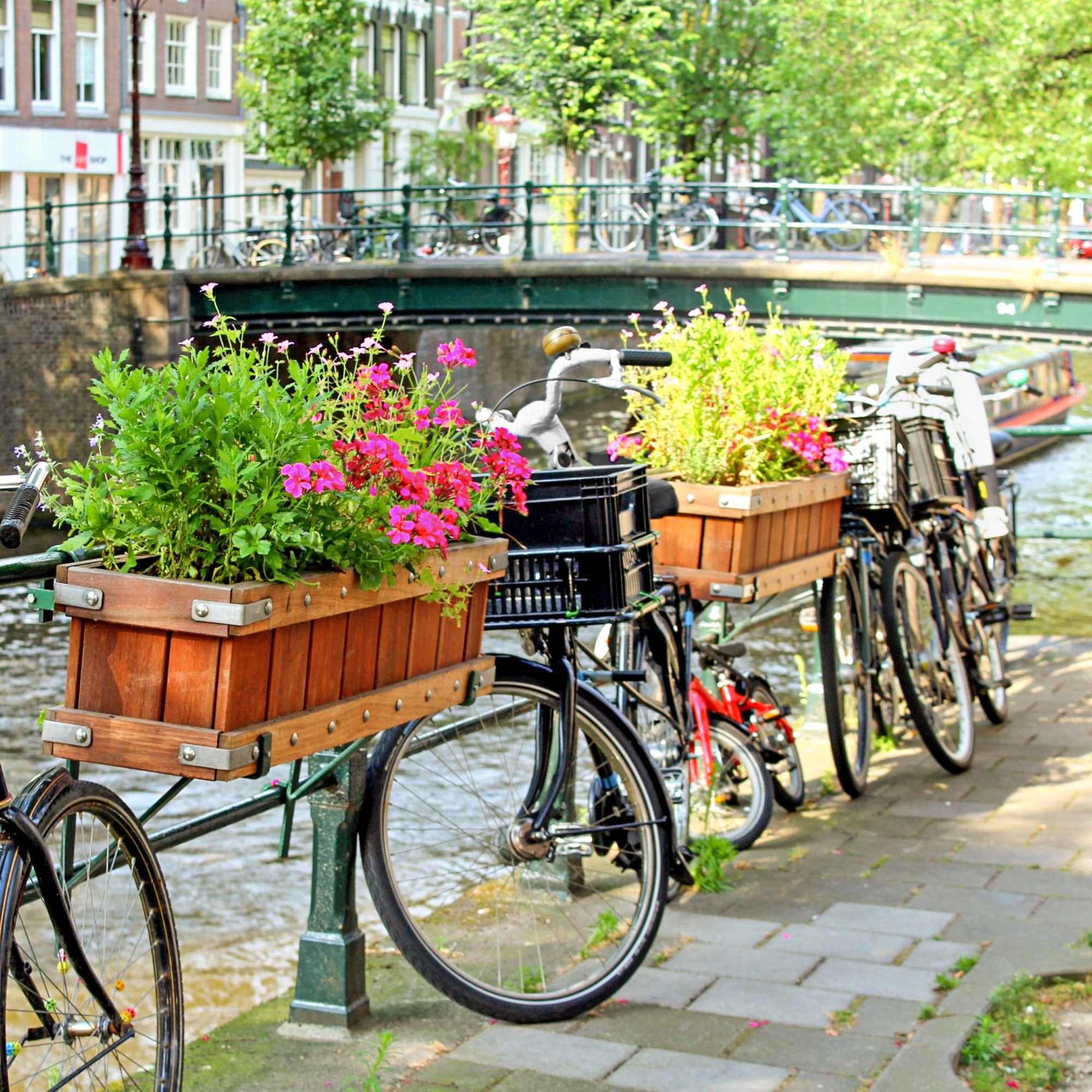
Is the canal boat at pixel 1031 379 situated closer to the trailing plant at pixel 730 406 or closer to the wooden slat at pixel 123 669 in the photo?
the trailing plant at pixel 730 406

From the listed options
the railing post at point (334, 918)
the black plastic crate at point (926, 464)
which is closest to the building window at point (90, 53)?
the black plastic crate at point (926, 464)

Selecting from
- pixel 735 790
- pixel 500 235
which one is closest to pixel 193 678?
pixel 735 790

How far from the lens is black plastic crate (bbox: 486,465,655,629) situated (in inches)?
138

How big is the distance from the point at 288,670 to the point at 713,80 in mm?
32541

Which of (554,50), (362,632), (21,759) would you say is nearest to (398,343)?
(554,50)

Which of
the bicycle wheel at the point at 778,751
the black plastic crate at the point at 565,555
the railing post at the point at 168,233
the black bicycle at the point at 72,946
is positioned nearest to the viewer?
the black bicycle at the point at 72,946

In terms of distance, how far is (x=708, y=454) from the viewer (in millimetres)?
4594

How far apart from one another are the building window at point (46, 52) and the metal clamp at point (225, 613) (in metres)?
29.9

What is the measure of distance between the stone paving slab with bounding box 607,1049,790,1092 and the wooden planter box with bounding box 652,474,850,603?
1423 mm

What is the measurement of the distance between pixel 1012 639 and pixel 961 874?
357 centimetres

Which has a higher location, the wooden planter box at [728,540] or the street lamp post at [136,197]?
the street lamp post at [136,197]

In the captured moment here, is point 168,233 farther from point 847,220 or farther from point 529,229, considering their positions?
point 847,220

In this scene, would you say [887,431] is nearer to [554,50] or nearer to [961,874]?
[961,874]

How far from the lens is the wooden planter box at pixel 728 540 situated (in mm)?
4512
